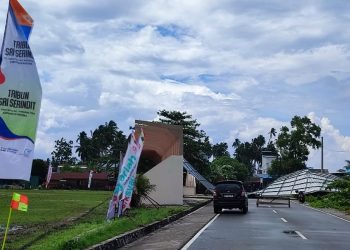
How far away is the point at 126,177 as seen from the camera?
1639 centimetres

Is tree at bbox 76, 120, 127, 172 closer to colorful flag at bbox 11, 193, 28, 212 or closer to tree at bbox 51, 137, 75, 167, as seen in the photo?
tree at bbox 51, 137, 75, 167

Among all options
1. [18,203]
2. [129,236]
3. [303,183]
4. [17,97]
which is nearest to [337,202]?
[303,183]

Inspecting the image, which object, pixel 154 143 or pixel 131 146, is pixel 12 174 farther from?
pixel 154 143

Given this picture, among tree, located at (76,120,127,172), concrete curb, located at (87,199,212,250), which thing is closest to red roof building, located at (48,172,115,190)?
tree, located at (76,120,127,172)

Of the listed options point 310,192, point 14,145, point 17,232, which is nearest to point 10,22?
point 14,145

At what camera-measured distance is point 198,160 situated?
67.0 metres

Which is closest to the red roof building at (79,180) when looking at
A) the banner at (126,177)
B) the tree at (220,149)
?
the tree at (220,149)

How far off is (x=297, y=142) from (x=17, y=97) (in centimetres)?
8063

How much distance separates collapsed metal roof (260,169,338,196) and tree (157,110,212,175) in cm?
957

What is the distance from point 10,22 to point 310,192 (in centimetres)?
4754

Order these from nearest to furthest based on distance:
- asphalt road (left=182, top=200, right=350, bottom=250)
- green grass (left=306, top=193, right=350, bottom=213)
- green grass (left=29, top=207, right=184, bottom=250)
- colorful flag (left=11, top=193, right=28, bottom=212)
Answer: colorful flag (left=11, top=193, right=28, bottom=212) < green grass (left=29, top=207, right=184, bottom=250) < asphalt road (left=182, top=200, right=350, bottom=250) < green grass (left=306, top=193, right=350, bottom=213)

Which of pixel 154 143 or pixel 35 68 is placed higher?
pixel 154 143

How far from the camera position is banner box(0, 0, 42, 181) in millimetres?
8508

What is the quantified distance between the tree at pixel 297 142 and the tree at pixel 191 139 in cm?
2328
